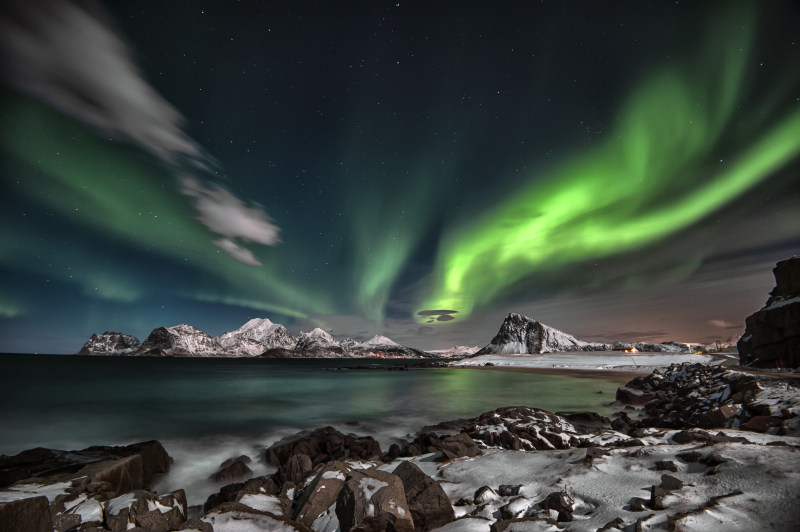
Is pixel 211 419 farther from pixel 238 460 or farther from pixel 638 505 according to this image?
pixel 638 505

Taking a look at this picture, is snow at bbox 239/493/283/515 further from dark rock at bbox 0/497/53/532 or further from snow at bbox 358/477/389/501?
dark rock at bbox 0/497/53/532

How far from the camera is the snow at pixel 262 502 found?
4.79 m

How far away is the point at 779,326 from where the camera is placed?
22359 mm

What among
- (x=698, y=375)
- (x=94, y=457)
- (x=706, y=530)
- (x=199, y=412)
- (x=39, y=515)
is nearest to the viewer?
(x=706, y=530)

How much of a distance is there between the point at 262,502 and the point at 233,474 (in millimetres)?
6544

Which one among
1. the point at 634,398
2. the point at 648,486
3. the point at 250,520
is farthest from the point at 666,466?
the point at 634,398

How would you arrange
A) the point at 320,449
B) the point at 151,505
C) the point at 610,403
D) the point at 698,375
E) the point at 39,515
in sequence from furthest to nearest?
the point at 610,403 → the point at 698,375 → the point at 320,449 → the point at 151,505 → the point at 39,515

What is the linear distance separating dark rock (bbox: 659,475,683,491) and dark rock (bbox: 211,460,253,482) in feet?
35.5

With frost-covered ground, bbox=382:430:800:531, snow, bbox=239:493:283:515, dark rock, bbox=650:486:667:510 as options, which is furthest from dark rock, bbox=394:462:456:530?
dark rock, bbox=650:486:667:510

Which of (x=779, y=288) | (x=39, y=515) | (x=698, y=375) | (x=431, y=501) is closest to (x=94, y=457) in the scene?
(x=39, y=515)

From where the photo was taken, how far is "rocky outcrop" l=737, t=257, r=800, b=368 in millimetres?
21484

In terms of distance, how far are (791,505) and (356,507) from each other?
14.9 feet

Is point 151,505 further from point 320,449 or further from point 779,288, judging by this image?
point 779,288

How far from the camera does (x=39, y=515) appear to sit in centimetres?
373
